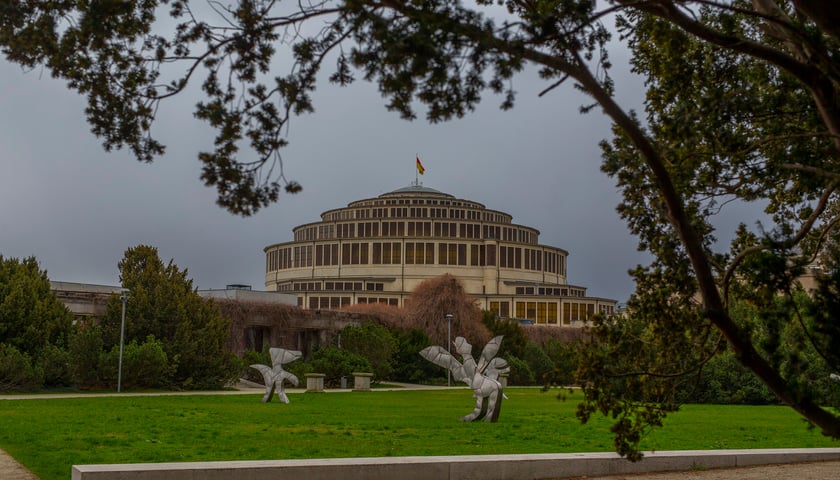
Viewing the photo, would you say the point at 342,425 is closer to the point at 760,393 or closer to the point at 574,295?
the point at 760,393

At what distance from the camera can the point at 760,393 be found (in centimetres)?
3600

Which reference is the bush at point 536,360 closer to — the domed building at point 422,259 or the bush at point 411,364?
the bush at point 411,364

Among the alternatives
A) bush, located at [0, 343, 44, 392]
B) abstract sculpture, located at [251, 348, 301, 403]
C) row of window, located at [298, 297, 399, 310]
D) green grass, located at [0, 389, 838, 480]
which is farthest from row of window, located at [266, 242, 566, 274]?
green grass, located at [0, 389, 838, 480]

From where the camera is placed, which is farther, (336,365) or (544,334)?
(544,334)

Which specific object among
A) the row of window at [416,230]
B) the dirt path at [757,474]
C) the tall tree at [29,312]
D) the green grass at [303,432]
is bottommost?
the dirt path at [757,474]

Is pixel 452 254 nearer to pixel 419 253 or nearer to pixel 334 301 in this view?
pixel 419 253

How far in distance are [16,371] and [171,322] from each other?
789 centimetres

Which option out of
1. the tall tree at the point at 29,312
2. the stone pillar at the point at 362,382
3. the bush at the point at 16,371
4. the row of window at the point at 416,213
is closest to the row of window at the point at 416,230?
the row of window at the point at 416,213

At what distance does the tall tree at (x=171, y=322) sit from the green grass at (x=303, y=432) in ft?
33.8

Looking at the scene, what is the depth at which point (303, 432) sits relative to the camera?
1661 centimetres

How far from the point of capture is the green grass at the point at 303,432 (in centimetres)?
1313

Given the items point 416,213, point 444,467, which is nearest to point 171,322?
point 444,467

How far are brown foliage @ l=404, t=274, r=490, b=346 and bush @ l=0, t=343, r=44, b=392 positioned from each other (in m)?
28.1

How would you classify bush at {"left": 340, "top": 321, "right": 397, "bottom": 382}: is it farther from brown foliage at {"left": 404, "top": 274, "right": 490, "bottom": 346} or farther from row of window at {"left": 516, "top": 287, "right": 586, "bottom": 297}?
row of window at {"left": 516, "top": 287, "right": 586, "bottom": 297}
